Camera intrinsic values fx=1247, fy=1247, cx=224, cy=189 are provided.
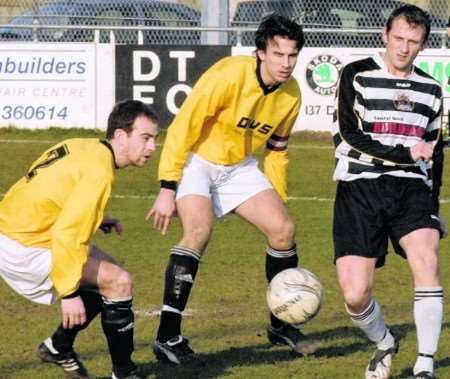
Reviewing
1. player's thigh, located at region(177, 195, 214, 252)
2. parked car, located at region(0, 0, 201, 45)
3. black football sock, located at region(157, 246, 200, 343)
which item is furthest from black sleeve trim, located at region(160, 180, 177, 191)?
parked car, located at region(0, 0, 201, 45)

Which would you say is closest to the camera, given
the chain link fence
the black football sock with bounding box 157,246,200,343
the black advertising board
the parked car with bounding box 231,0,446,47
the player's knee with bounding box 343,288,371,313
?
the player's knee with bounding box 343,288,371,313

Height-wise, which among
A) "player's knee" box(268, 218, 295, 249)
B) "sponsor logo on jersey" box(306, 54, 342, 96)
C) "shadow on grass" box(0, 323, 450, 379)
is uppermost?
"sponsor logo on jersey" box(306, 54, 342, 96)

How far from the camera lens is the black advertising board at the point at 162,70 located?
1770 centimetres

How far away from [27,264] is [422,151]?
2.00 meters

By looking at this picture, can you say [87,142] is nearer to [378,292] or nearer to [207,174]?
[207,174]

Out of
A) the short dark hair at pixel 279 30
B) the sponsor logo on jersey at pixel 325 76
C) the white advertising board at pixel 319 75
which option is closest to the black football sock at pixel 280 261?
the short dark hair at pixel 279 30

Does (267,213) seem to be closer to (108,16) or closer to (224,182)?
(224,182)

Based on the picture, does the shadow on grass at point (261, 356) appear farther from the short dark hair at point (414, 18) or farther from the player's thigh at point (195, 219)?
the short dark hair at point (414, 18)

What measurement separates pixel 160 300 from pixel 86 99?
9.67 meters

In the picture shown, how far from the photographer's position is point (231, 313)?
8.11 m

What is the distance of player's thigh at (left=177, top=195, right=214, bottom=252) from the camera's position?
6949mm

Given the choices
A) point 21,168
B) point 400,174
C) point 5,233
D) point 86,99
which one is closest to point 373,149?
point 400,174

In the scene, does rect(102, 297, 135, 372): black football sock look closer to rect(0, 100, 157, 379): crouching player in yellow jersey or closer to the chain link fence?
rect(0, 100, 157, 379): crouching player in yellow jersey

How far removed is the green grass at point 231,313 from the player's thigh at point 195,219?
647 mm
